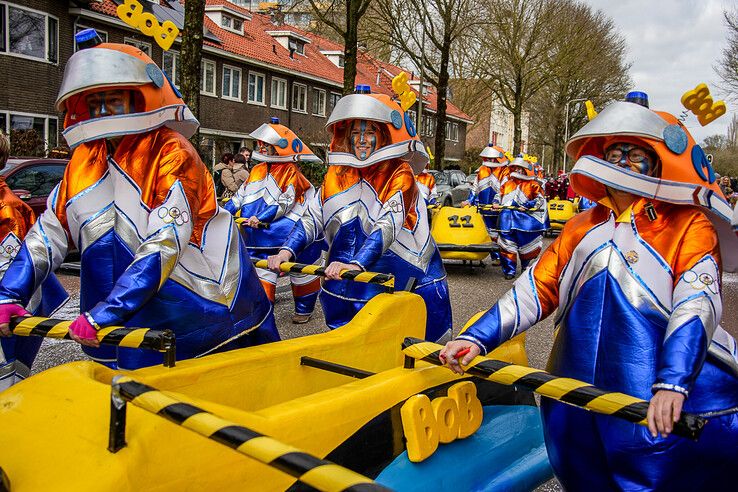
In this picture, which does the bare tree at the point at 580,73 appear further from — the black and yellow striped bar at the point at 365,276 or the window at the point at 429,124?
the black and yellow striped bar at the point at 365,276

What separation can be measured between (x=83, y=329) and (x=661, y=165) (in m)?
2.17

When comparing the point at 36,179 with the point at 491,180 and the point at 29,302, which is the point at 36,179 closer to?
the point at 29,302

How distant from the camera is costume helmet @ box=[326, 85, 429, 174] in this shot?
195 inches

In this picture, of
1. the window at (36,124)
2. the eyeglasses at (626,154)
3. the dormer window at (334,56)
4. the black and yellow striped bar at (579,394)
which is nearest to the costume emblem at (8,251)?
the black and yellow striped bar at (579,394)

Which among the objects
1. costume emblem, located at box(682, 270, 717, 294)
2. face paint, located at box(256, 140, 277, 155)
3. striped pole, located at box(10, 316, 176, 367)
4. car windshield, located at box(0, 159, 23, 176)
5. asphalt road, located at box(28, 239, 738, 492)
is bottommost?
asphalt road, located at box(28, 239, 738, 492)

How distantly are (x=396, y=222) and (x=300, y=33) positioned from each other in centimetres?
3268

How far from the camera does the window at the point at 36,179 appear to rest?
10.3m

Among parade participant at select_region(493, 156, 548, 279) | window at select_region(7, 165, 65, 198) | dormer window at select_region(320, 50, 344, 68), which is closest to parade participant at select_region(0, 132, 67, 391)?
window at select_region(7, 165, 65, 198)

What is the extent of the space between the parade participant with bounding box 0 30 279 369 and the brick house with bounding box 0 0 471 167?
468 inches

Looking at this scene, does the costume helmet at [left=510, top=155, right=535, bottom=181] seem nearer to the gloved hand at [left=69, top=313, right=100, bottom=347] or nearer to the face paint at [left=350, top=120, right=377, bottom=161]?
the face paint at [left=350, top=120, right=377, bottom=161]

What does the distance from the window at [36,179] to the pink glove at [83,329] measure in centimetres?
823

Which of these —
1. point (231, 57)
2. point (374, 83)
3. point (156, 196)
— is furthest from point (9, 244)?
point (374, 83)

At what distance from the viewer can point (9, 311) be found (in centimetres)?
308

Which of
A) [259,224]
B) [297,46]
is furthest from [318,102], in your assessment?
[259,224]
